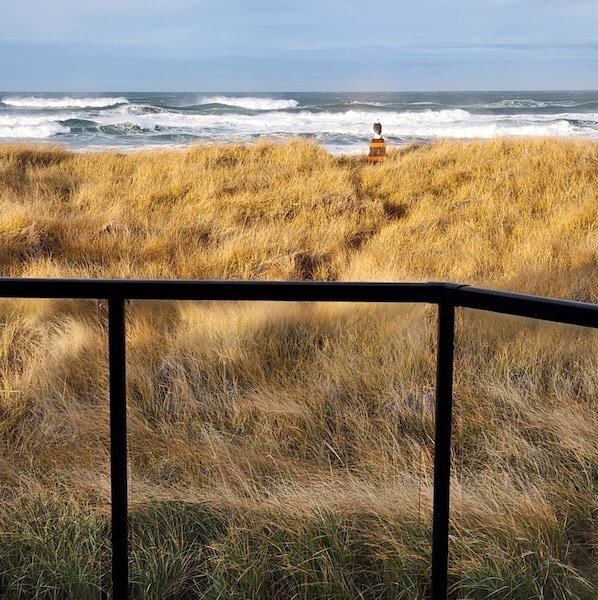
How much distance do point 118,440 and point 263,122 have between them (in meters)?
40.7

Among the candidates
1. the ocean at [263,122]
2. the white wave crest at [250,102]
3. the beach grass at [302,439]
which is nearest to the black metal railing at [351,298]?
the beach grass at [302,439]

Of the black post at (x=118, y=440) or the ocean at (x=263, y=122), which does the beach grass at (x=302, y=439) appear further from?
the ocean at (x=263, y=122)

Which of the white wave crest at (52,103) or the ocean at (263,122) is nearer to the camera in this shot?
the ocean at (263,122)

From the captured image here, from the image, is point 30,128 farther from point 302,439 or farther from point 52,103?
point 302,439

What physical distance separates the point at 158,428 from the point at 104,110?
1546 inches

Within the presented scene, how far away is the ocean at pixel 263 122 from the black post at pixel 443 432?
83.5ft

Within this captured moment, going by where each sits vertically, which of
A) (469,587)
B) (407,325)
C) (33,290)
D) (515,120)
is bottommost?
(469,587)

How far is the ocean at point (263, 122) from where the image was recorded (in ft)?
105

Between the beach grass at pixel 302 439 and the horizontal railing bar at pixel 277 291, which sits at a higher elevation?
the horizontal railing bar at pixel 277 291

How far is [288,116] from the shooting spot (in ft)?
146

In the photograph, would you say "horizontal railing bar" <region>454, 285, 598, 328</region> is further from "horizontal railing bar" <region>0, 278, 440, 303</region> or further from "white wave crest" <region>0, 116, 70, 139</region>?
"white wave crest" <region>0, 116, 70, 139</region>

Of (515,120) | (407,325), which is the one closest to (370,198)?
(407,325)

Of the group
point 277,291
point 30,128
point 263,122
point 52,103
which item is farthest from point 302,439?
point 52,103

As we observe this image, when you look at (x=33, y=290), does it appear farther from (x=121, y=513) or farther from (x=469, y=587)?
(x=469, y=587)
